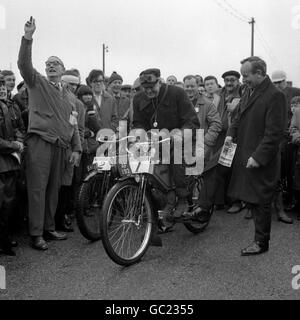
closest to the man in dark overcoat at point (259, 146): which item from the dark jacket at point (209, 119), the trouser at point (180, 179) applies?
the trouser at point (180, 179)

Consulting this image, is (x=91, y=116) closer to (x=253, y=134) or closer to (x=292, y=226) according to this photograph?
(x=253, y=134)

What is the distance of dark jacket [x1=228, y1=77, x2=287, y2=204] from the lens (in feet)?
13.7

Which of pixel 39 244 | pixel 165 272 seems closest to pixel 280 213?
pixel 165 272

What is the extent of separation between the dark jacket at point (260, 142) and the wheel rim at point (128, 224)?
987 millimetres

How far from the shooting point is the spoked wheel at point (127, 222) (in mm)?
3809

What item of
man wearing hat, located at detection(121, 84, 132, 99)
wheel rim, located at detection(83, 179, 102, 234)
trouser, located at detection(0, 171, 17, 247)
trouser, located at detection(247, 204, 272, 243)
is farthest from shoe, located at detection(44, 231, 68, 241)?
man wearing hat, located at detection(121, 84, 132, 99)

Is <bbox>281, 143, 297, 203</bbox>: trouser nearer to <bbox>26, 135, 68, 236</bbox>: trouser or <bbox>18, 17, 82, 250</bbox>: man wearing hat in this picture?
<bbox>18, 17, 82, 250</bbox>: man wearing hat

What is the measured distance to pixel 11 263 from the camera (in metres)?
4.19

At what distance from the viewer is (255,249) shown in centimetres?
438

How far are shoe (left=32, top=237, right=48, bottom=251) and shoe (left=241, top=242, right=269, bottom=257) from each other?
6.86 ft

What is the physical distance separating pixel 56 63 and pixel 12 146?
3.65ft

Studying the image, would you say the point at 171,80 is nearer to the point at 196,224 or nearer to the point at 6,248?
the point at 196,224

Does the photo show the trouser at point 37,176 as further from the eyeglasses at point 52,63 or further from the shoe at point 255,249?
the shoe at point 255,249

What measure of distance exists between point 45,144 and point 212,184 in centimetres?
188
